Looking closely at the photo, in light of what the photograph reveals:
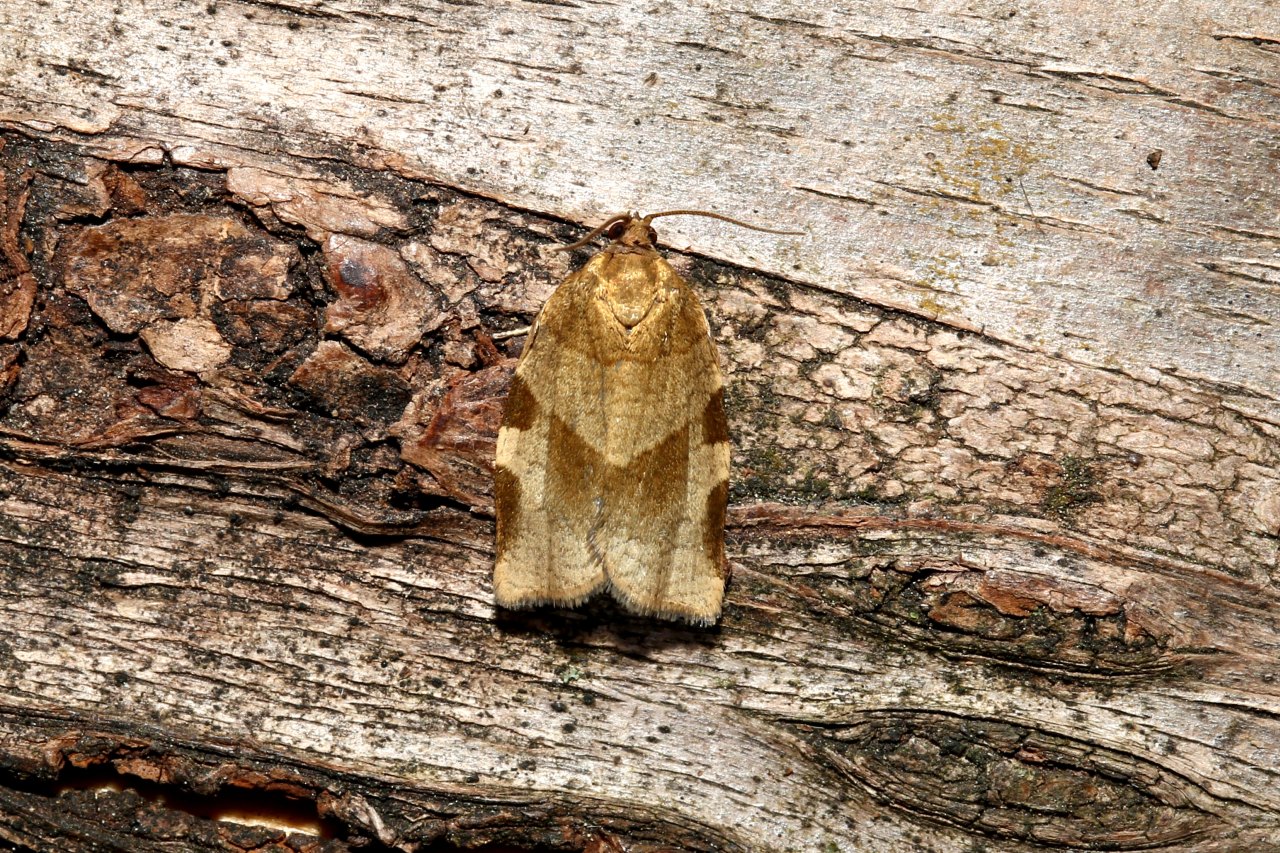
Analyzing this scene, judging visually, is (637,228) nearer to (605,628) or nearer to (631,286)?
(631,286)

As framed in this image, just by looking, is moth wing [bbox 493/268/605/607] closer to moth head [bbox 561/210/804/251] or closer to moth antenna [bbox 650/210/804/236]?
moth head [bbox 561/210/804/251]

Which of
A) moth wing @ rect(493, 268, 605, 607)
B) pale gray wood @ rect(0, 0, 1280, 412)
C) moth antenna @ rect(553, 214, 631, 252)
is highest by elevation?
Answer: pale gray wood @ rect(0, 0, 1280, 412)

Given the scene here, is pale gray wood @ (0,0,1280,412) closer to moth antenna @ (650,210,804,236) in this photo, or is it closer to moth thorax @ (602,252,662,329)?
moth antenna @ (650,210,804,236)

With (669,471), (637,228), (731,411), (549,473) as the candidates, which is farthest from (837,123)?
(549,473)

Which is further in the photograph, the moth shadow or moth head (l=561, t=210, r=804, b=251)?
the moth shadow

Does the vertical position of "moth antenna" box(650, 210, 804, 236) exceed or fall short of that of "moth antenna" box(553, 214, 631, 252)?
it exceeds it

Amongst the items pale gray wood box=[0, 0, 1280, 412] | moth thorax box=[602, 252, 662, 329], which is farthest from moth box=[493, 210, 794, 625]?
pale gray wood box=[0, 0, 1280, 412]
